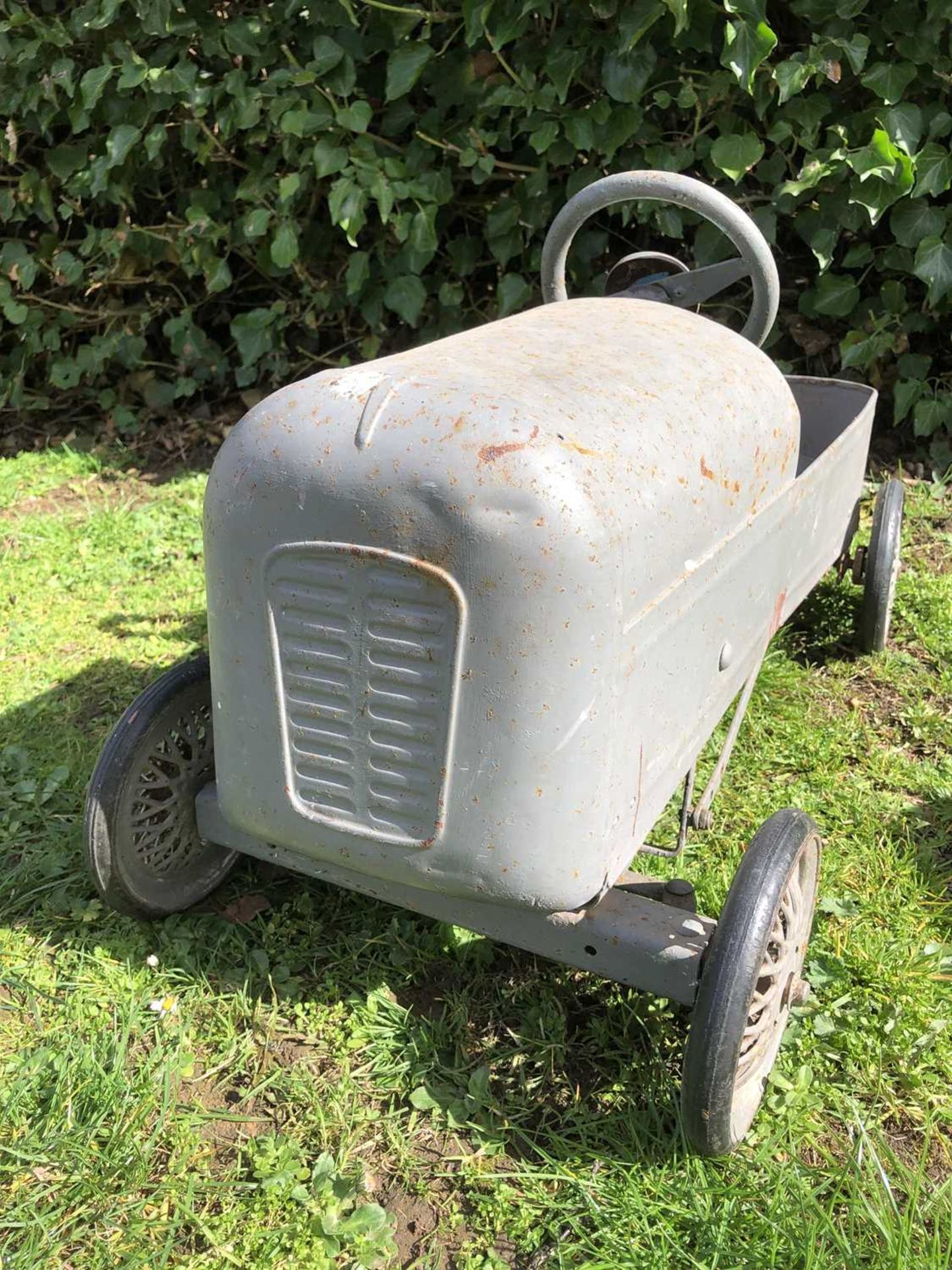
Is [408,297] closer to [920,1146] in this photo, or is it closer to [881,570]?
[881,570]

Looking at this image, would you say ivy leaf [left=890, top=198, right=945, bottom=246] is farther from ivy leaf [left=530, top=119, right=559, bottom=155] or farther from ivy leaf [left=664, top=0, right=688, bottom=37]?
ivy leaf [left=530, top=119, right=559, bottom=155]

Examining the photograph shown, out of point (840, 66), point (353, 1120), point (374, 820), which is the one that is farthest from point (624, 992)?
point (840, 66)

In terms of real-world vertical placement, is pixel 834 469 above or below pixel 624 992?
above

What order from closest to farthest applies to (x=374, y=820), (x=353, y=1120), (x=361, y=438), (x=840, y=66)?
(x=361, y=438)
(x=374, y=820)
(x=353, y=1120)
(x=840, y=66)

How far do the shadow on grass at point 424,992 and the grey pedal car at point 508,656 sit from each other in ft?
0.62

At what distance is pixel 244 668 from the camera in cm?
160

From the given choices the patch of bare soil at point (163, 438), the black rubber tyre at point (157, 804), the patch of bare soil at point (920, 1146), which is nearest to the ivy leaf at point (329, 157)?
the patch of bare soil at point (163, 438)

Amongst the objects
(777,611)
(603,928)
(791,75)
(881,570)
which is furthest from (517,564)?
(791,75)

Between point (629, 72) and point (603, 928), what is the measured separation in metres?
2.89

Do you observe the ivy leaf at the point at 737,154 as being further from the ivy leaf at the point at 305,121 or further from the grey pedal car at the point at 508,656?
the grey pedal car at the point at 508,656

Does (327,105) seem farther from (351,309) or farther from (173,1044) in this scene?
(173,1044)

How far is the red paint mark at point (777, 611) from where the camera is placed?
7.27 ft

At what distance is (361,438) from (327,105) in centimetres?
288

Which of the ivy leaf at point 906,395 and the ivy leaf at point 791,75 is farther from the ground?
the ivy leaf at point 791,75
